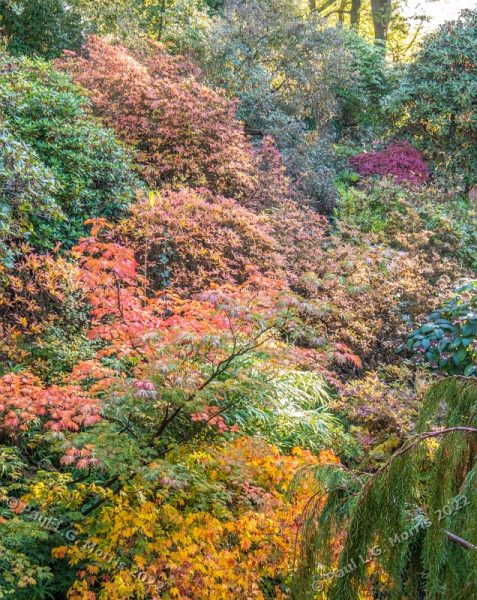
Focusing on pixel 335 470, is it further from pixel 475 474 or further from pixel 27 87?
pixel 27 87

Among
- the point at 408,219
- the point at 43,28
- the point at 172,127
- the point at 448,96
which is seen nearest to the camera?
the point at 172,127

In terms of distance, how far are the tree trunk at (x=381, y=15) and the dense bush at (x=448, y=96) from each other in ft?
19.4

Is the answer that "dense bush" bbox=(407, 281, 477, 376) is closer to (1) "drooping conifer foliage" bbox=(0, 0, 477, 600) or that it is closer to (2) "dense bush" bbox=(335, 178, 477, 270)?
(1) "drooping conifer foliage" bbox=(0, 0, 477, 600)

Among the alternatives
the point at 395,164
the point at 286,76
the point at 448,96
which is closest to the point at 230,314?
the point at 395,164

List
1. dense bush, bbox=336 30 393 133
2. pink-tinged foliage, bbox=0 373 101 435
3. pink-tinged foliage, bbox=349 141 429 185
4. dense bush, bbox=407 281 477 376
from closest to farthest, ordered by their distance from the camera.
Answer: pink-tinged foliage, bbox=0 373 101 435
dense bush, bbox=407 281 477 376
pink-tinged foliage, bbox=349 141 429 185
dense bush, bbox=336 30 393 133

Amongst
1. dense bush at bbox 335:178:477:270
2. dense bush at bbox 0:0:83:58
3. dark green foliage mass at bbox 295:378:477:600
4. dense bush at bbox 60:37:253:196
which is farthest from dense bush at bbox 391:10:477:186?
dark green foliage mass at bbox 295:378:477:600

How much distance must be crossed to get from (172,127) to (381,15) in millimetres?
13533

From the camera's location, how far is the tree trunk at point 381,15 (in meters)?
19.9

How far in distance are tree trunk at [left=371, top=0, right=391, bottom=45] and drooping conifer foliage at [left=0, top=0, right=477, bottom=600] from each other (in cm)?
466

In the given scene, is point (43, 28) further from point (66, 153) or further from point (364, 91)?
point (364, 91)

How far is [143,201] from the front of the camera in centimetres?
767

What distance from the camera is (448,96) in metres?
13.9

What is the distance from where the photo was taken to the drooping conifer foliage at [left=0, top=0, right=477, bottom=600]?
251 centimetres

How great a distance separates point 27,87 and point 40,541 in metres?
5.67
